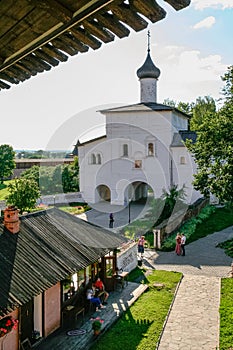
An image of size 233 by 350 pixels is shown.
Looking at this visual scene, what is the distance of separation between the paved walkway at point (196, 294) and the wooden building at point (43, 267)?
2.90m

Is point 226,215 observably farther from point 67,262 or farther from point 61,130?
point 67,262

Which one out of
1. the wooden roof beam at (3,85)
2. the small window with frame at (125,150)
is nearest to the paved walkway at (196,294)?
the wooden roof beam at (3,85)

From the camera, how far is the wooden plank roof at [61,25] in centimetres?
211

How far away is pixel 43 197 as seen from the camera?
33.8m

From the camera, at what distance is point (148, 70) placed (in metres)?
32.2

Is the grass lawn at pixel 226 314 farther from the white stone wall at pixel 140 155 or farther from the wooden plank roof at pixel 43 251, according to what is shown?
the white stone wall at pixel 140 155

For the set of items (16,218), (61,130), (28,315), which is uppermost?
(61,130)

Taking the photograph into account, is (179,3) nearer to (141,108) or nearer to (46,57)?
(46,57)

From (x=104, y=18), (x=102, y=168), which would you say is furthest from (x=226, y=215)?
(x=104, y=18)

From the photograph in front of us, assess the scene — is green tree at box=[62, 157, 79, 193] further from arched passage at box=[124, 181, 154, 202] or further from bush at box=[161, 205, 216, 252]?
bush at box=[161, 205, 216, 252]

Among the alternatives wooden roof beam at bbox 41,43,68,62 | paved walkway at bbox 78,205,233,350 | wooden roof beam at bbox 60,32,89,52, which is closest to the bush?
paved walkway at bbox 78,205,233,350

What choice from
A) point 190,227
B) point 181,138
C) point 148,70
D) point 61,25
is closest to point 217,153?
point 190,227

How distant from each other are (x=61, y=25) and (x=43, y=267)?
870 centimetres

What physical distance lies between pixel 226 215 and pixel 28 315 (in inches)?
812
